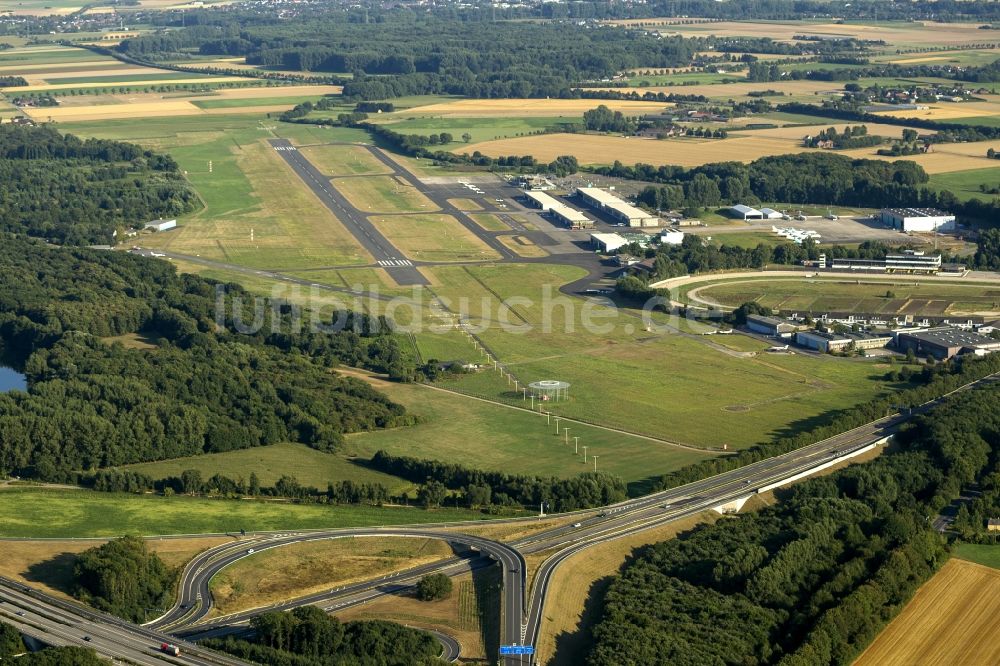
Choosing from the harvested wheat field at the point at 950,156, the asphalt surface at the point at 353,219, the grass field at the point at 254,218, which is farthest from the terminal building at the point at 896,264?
the grass field at the point at 254,218

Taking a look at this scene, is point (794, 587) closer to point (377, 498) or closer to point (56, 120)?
point (377, 498)

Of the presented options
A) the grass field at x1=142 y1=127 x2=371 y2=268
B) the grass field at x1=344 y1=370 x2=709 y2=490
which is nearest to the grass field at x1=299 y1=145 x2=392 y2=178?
the grass field at x1=142 y1=127 x2=371 y2=268

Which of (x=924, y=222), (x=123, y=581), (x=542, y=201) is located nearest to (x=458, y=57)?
(x=542, y=201)

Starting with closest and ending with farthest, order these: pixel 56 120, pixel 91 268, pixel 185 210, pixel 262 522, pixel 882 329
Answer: pixel 262 522, pixel 882 329, pixel 91 268, pixel 185 210, pixel 56 120

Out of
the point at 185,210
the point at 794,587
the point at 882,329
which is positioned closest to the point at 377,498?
the point at 794,587

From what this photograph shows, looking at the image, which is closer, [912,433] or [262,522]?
[262,522]

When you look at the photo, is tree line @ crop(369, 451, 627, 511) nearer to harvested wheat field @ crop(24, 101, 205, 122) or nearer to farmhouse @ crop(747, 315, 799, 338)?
farmhouse @ crop(747, 315, 799, 338)
